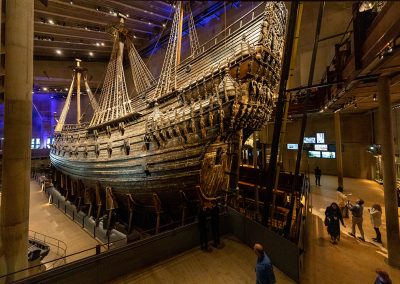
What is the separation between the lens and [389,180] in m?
4.59

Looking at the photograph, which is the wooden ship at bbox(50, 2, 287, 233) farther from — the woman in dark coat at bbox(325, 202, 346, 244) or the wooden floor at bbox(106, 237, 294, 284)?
the woman in dark coat at bbox(325, 202, 346, 244)

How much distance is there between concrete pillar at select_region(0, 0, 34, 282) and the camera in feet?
12.4

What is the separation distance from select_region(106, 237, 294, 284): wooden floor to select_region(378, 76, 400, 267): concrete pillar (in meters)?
2.60

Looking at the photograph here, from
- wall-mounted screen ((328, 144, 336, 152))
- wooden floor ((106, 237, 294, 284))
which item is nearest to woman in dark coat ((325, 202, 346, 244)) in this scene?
wooden floor ((106, 237, 294, 284))

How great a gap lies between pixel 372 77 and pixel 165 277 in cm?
556

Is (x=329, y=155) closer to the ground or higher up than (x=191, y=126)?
closer to the ground

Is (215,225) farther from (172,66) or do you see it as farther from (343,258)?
(172,66)

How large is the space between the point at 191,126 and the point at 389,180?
170 inches

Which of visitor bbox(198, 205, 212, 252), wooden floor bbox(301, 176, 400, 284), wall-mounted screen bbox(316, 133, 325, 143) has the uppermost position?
wall-mounted screen bbox(316, 133, 325, 143)

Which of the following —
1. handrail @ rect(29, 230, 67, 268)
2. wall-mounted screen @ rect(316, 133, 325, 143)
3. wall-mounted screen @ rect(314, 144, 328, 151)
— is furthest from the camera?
wall-mounted screen @ rect(316, 133, 325, 143)

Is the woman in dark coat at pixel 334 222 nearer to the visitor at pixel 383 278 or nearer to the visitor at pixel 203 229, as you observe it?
the visitor at pixel 383 278

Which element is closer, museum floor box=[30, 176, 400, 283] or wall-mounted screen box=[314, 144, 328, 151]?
museum floor box=[30, 176, 400, 283]

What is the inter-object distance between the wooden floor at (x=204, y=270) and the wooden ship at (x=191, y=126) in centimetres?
157

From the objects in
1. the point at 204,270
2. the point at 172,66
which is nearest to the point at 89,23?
the point at 172,66
